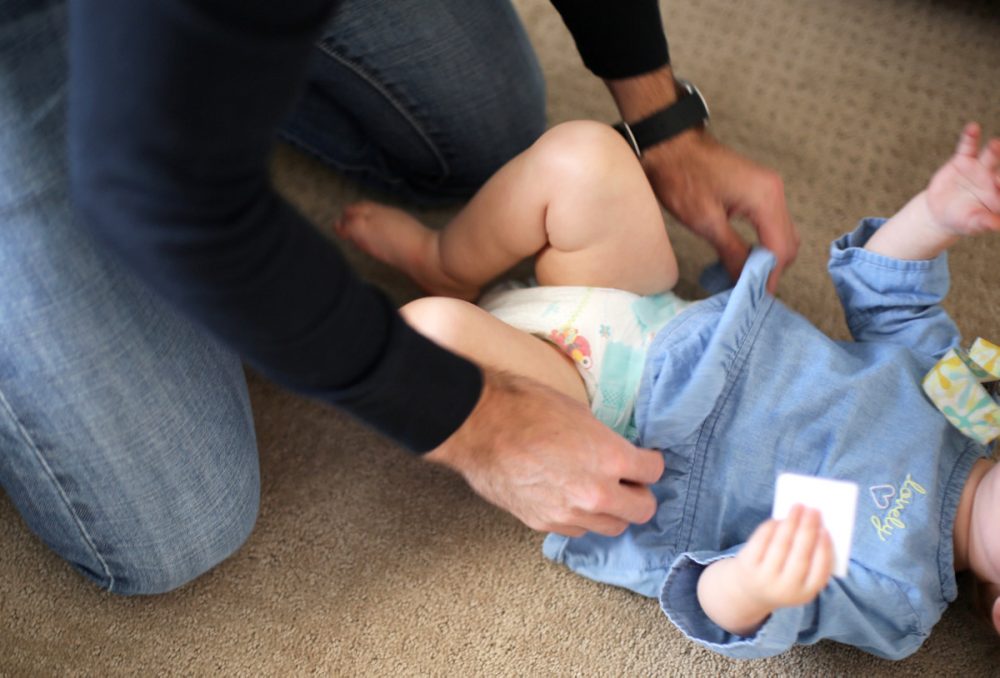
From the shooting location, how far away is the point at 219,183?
1.72 ft

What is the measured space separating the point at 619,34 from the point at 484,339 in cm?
36

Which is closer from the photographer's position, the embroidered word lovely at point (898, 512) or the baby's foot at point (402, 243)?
the embroidered word lovely at point (898, 512)

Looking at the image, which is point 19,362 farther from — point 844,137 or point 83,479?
point 844,137

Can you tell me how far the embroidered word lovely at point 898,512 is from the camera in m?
0.86

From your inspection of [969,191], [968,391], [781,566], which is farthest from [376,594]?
[969,191]

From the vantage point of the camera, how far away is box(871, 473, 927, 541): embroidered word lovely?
2.84ft

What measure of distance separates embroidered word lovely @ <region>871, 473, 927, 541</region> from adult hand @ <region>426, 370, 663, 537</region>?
26cm

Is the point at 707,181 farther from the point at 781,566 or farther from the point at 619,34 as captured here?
the point at 781,566

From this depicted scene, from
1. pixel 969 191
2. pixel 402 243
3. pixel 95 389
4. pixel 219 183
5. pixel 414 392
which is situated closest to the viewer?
pixel 219 183

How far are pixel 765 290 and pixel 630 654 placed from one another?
0.42 m

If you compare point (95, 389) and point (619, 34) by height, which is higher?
point (619, 34)

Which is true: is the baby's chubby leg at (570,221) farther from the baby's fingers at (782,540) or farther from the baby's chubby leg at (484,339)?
the baby's fingers at (782,540)

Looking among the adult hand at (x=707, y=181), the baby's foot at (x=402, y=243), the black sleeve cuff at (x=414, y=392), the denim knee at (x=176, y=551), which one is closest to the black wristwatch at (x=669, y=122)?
the adult hand at (x=707, y=181)

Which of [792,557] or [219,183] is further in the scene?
[792,557]
